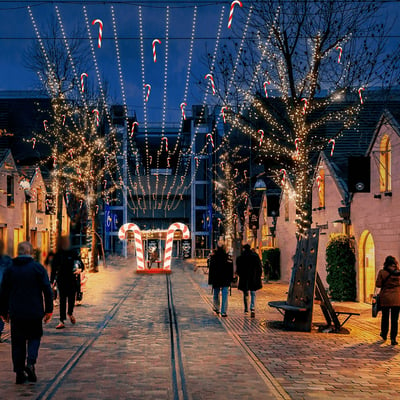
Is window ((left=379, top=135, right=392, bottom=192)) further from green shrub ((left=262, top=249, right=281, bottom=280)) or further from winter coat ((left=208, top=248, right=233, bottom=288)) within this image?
green shrub ((left=262, top=249, right=281, bottom=280))

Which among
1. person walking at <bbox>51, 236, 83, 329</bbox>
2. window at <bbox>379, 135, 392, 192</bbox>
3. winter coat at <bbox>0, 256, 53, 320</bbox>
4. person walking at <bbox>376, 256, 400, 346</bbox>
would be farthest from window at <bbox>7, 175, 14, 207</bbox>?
winter coat at <bbox>0, 256, 53, 320</bbox>

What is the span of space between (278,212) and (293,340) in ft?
72.8

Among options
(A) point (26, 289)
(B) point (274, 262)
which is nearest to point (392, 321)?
(A) point (26, 289)

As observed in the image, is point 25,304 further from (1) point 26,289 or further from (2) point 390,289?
(2) point 390,289

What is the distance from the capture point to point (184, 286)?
2861cm

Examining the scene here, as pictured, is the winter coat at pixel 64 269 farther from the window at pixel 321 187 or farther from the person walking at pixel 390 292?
the window at pixel 321 187

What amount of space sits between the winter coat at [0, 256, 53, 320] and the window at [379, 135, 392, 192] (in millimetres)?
13394

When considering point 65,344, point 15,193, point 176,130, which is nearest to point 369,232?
point 65,344

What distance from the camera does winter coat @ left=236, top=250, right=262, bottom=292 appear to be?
665 inches

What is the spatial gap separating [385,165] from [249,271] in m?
5.71

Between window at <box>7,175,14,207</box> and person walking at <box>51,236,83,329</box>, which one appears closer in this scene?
person walking at <box>51,236,83,329</box>

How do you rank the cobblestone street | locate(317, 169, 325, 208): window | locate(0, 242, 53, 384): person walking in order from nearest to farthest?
1. the cobblestone street
2. locate(0, 242, 53, 384): person walking
3. locate(317, 169, 325, 208): window

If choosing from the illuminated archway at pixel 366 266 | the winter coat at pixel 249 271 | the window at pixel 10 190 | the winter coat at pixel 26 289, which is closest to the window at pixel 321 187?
the illuminated archway at pixel 366 266

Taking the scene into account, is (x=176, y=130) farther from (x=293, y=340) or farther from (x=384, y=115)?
(x=293, y=340)
